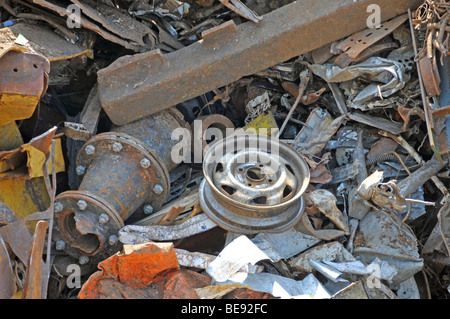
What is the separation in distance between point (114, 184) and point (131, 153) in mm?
307

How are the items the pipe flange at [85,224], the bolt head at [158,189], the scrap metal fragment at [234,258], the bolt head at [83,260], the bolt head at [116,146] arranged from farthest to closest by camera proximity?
the bolt head at [158,189] → the bolt head at [116,146] → the bolt head at [83,260] → the pipe flange at [85,224] → the scrap metal fragment at [234,258]

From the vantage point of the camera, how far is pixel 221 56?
4.61 meters

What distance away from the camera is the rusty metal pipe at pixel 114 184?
4141 millimetres

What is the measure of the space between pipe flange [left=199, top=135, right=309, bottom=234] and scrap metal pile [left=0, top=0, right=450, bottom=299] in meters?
0.01

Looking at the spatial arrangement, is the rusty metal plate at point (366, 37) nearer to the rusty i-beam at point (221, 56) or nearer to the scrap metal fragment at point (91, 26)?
the rusty i-beam at point (221, 56)

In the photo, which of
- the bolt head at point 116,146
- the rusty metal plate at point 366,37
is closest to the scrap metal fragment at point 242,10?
the rusty metal plate at point 366,37

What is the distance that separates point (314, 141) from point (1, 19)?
2926 millimetres

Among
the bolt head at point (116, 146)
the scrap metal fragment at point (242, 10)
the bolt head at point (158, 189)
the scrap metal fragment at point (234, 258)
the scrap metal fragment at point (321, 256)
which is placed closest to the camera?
the scrap metal fragment at point (234, 258)

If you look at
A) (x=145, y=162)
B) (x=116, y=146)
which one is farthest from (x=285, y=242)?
(x=116, y=146)

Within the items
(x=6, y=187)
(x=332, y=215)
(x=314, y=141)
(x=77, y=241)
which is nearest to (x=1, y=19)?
(x=6, y=187)

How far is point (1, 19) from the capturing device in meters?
4.62

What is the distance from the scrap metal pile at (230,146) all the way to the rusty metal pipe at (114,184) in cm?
1

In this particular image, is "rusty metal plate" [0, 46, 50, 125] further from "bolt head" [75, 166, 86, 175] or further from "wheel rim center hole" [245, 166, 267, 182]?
"wheel rim center hole" [245, 166, 267, 182]
